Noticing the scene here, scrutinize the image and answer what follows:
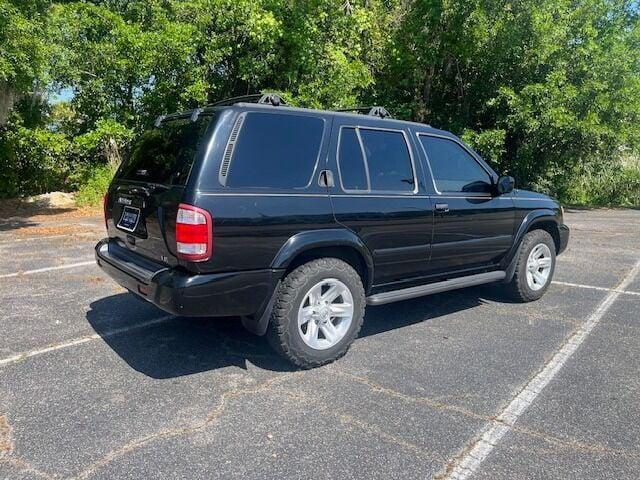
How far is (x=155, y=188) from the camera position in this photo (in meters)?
3.71

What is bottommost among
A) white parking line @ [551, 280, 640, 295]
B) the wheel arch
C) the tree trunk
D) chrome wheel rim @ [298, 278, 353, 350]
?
white parking line @ [551, 280, 640, 295]

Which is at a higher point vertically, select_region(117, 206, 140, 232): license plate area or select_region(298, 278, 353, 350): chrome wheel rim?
select_region(117, 206, 140, 232): license plate area

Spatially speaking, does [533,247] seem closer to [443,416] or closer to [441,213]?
[441,213]

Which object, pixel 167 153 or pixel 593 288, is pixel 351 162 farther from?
pixel 593 288

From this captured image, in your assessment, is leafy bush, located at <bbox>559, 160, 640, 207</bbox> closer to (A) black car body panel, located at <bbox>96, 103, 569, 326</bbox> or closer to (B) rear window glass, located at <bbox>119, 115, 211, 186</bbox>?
(A) black car body panel, located at <bbox>96, 103, 569, 326</bbox>

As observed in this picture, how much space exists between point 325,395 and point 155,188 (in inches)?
73.0

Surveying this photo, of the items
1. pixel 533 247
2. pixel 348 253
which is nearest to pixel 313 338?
pixel 348 253

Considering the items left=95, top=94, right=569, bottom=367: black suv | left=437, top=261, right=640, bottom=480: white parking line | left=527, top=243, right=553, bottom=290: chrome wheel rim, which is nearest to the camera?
left=437, top=261, right=640, bottom=480: white parking line

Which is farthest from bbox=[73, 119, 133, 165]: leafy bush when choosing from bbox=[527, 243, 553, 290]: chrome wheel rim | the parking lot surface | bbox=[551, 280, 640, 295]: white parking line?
bbox=[551, 280, 640, 295]: white parking line

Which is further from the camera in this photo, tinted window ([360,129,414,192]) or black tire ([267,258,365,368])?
tinted window ([360,129,414,192])

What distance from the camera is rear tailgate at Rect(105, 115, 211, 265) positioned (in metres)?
3.52

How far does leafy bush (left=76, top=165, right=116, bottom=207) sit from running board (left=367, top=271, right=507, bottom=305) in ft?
37.4

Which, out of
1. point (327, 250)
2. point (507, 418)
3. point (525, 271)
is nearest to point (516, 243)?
point (525, 271)

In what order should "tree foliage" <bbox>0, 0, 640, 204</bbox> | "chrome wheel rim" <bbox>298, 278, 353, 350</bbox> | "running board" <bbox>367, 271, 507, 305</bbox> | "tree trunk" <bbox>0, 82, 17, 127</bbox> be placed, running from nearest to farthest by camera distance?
"chrome wheel rim" <bbox>298, 278, 353, 350</bbox> → "running board" <bbox>367, 271, 507, 305</bbox> → "tree trunk" <bbox>0, 82, 17, 127</bbox> → "tree foliage" <bbox>0, 0, 640, 204</bbox>
